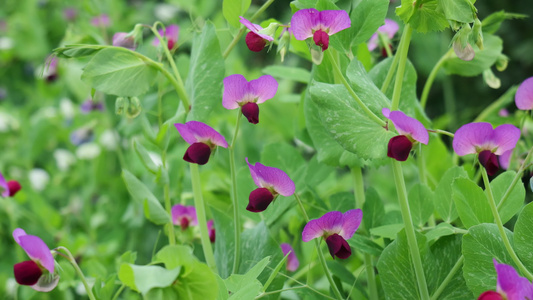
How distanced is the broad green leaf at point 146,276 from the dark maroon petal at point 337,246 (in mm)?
136

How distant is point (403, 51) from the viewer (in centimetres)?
57

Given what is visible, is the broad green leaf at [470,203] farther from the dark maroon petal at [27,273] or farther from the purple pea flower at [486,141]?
the dark maroon petal at [27,273]

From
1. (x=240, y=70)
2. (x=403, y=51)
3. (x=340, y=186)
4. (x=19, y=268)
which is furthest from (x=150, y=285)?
(x=240, y=70)

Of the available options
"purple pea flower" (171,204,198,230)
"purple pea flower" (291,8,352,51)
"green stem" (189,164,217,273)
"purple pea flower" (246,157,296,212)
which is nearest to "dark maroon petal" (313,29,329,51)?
"purple pea flower" (291,8,352,51)

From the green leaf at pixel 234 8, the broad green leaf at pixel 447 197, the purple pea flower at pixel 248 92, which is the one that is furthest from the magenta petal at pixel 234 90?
the broad green leaf at pixel 447 197

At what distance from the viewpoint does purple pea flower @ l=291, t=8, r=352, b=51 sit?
0.53 metres

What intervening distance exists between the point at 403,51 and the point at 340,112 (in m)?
0.09

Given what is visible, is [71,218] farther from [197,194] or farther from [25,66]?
[25,66]

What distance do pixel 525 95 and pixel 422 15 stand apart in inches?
4.2

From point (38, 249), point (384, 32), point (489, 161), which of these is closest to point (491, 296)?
point (489, 161)

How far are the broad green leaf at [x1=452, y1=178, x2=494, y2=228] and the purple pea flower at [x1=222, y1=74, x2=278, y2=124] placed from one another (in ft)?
0.58

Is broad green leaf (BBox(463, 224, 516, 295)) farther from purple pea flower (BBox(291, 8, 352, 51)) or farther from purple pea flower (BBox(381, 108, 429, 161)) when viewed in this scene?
purple pea flower (BBox(291, 8, 352, 51))

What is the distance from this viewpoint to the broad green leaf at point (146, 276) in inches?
18.4

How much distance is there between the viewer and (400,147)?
1.66 feet
